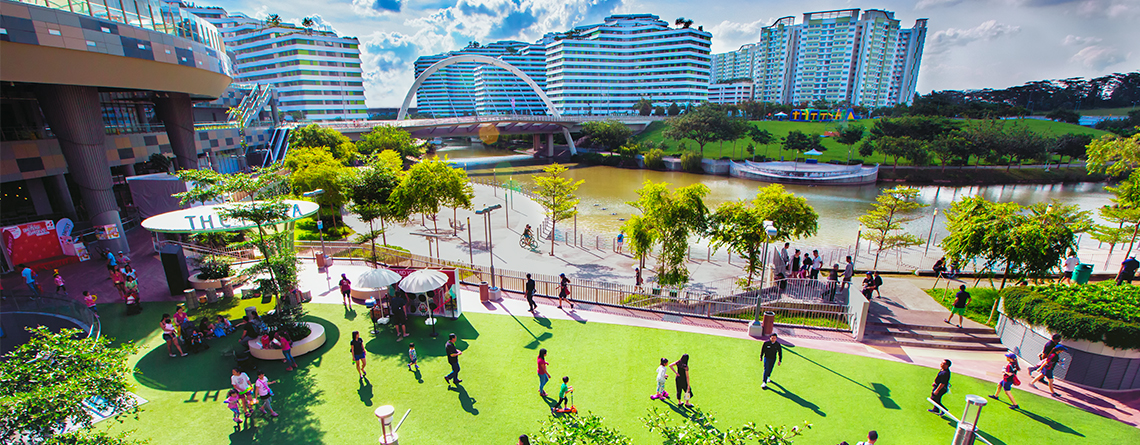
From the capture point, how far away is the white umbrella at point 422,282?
12.8m

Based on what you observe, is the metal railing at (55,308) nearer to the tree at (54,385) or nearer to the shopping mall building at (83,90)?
the shopping mall building at (83,90)

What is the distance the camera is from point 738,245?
53.6 ft

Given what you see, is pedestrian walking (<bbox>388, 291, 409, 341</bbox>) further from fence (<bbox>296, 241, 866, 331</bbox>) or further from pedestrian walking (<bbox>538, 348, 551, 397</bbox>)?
pedestrian walking (<bbox>538, 348, 551, 397</bbox>)

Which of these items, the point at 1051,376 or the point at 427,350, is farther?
the point at 427,350

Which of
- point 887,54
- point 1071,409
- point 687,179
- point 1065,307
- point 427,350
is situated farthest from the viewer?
point 887,54

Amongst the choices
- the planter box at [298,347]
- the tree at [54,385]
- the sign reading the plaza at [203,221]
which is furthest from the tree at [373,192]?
the tree at [54,385]

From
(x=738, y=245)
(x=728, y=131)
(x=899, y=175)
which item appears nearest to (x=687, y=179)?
(x=728, y=131)

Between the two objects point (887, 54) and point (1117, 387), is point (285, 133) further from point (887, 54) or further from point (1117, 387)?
point (887, 54)

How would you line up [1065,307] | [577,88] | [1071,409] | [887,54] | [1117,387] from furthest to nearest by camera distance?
[887,54] < [577,88] < [1065,307] < [1117,387] < [1071,409]

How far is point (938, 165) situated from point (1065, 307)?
196 ft

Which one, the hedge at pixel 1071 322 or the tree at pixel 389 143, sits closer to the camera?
the hedge at pixel 1071 322

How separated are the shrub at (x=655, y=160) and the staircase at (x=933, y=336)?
2142 inches

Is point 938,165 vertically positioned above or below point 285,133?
below

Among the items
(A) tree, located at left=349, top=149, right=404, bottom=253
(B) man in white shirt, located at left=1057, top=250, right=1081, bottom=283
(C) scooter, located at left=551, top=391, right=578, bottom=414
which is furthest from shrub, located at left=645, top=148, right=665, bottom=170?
(C) scooter, located at left=551, top=391, right=578, bottom=414
